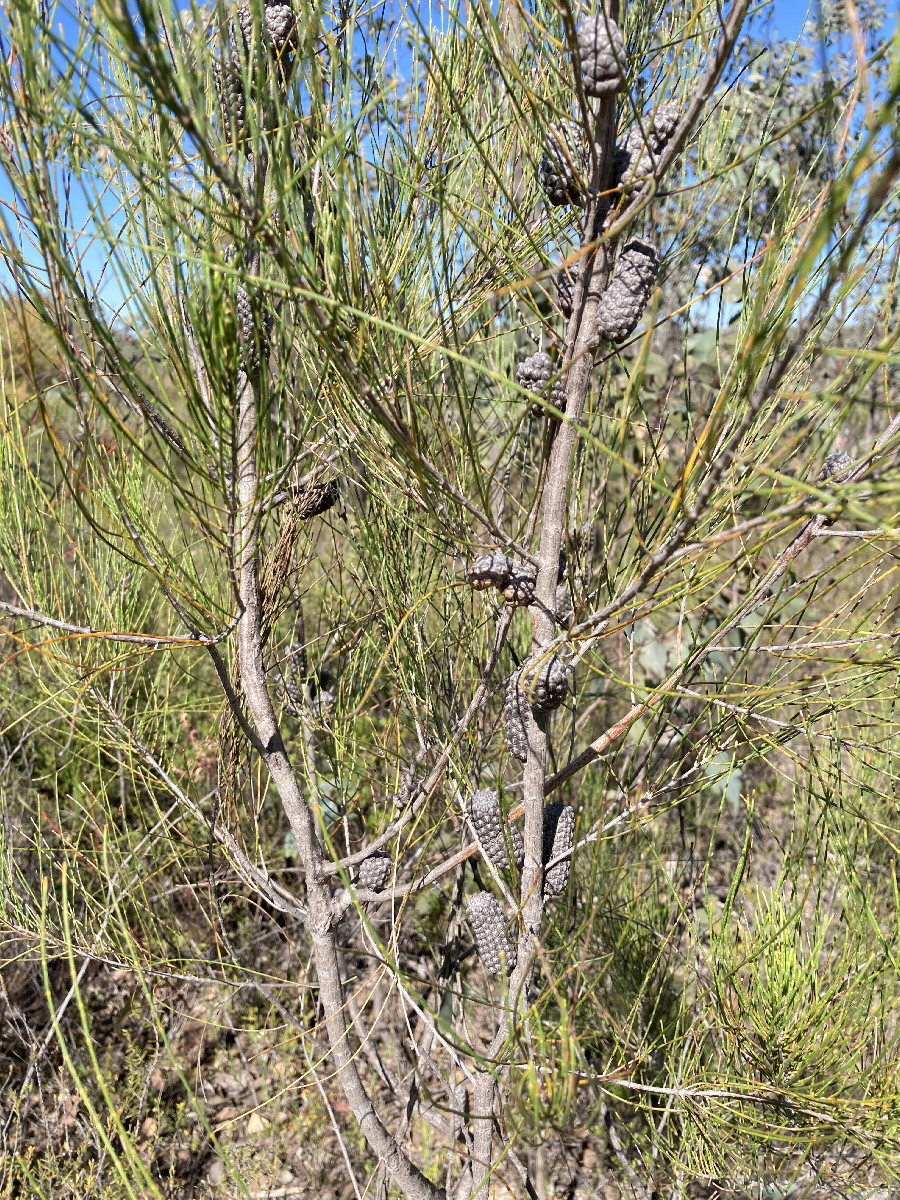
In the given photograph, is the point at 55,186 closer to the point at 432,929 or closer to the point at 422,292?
the point at 422,292

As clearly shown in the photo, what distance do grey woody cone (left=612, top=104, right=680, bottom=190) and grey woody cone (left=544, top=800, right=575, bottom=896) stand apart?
2.08ft

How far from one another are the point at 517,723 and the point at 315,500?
0.43 metres

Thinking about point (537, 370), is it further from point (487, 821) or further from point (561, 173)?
point (487, 821)

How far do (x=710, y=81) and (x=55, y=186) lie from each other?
49 centimetres

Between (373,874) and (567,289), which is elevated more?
(567,289)

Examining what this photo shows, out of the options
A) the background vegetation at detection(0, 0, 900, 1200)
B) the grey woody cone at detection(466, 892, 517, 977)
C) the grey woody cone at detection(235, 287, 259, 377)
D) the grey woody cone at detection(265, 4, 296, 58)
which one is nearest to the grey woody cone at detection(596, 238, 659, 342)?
the background vegetation at detection(0, 0, 900, 1200)

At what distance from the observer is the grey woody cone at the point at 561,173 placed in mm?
611

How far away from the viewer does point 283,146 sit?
52 centimetres

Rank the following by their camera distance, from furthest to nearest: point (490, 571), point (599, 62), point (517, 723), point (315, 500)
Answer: point (315, 500) → point (517, 723) → point (490, 571) → point (599, 62)

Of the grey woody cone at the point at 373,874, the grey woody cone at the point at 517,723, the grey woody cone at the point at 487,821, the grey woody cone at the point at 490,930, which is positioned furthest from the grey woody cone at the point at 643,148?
the grey woody cone at the point at 373,874

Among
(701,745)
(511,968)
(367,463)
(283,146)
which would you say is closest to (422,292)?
(367,463)

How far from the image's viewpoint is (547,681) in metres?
0.70

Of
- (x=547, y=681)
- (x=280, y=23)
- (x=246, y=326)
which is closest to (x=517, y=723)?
(x=547, y=681)

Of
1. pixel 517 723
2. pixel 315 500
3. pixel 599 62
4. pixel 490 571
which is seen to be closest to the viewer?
pixel 599 62
